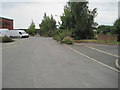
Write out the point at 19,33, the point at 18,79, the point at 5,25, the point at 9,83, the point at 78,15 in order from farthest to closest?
the point at 5,25 → the point at 19,33 → the point at 78,15 → the point at 18,79 → the point at 9,83

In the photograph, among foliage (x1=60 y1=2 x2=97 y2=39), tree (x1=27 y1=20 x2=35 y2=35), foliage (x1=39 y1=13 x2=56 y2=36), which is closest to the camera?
foliage (x1=60 y1=2 x2=97 y2=39)

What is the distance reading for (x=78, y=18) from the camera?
3984 cm

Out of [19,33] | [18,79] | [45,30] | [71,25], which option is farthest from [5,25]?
[18,79]

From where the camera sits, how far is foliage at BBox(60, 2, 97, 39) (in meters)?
39.9

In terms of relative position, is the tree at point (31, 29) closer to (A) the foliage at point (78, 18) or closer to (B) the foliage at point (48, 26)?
(B) the foliage at point (48, 26)

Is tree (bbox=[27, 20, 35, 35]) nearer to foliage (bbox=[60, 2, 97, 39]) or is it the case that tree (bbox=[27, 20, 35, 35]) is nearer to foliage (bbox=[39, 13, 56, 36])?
foliage (bbox=[39, 13, 56, 36])

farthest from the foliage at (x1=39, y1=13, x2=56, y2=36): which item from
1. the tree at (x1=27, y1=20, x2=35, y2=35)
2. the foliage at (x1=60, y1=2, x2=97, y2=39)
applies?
the foliage at (x1=60, y1=2, x2=97, y2=39)

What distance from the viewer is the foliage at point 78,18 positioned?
39.9 metres

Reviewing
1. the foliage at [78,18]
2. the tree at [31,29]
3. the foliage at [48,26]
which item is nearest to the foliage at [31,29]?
the tree at [31,29]

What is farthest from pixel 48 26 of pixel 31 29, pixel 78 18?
pixel 78 18

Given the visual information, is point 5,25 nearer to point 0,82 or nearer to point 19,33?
point 19,33

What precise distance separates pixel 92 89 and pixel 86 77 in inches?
63.3

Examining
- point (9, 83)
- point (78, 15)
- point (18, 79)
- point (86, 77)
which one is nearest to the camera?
point (9, 83)

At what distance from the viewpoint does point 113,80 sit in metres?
7.07
